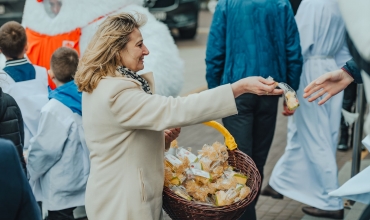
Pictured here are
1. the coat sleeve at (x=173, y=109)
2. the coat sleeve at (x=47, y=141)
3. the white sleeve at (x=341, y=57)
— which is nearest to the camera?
the coat sleeve at (x=173, y=109)

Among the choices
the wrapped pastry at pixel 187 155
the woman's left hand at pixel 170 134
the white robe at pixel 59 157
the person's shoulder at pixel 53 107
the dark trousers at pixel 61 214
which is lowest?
the dark trousers at pixel 61 214

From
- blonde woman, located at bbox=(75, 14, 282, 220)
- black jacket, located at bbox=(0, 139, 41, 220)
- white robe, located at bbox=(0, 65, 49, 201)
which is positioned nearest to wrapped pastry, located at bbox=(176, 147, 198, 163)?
blonde woman, located at bbox=(75, 14, 282, 220)

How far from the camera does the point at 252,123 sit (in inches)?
183

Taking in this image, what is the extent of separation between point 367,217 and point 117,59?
1.44 m

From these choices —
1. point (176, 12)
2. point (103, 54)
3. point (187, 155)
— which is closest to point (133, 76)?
point (103, 54)

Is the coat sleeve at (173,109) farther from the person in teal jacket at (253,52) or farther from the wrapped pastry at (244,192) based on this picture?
the person in teal jacket at (253,52)

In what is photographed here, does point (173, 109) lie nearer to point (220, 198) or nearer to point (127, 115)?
point (127, 115)

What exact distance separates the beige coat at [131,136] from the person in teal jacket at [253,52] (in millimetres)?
1624

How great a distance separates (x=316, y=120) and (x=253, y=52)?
0.99m

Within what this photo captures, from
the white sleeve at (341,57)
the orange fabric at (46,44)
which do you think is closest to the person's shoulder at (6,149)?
the orange fabric at (46,44)

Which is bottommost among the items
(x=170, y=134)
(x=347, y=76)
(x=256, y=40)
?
(x=170, y=134)

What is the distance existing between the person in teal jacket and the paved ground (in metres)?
0.86

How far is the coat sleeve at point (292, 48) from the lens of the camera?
180 inches

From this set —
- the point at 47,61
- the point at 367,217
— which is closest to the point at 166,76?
the point at 47,61
